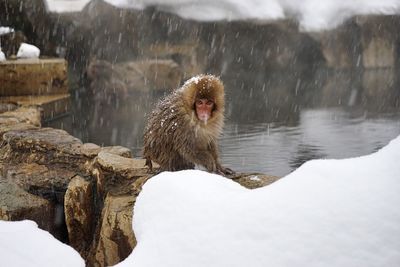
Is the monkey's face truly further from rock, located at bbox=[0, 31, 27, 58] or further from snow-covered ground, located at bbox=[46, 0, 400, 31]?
snow-covered ground, located at bbox=[46, 0, 400, 31]

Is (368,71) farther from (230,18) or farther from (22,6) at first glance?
(22,6)

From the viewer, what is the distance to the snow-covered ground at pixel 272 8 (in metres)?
11.3

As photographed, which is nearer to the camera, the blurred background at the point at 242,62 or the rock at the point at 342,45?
the blurred background at the point at 242,62

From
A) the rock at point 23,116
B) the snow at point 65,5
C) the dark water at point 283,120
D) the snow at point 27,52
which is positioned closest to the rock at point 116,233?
the dark water at point 283,120

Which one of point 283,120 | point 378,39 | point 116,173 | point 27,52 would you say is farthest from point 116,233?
point 378,39

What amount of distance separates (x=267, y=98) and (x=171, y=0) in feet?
13.8

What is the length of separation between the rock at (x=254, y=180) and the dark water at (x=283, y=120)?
1.73 m

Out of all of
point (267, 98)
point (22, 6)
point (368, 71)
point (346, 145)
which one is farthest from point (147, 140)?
point (368, 71)

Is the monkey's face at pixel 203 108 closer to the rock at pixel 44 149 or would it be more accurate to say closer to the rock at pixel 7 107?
the rock at pixel 44 149

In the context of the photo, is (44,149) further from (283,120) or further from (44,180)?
(283,120)

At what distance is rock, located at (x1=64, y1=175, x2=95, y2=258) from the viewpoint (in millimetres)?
2873

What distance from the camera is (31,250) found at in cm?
168

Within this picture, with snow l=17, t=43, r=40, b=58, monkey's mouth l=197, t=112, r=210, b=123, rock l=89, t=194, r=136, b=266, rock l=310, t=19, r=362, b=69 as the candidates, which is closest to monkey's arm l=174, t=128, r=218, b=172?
monkey's mouth l=197, t=112, r=210, b=123

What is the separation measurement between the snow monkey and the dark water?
1.67 meters
